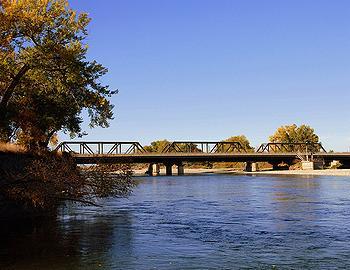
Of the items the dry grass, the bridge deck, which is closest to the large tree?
the dry grass

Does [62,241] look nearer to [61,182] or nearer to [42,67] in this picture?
[61,182]

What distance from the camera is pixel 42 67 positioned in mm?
39281

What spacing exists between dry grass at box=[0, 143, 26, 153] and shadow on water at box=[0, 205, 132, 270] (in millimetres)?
9640

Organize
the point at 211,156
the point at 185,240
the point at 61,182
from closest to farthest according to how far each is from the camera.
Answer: the point at 185,240
the point at 61,182
the point at 211,156

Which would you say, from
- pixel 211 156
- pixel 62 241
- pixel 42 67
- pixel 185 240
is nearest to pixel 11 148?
pixel 42 67

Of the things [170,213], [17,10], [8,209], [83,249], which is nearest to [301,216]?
[170,213]

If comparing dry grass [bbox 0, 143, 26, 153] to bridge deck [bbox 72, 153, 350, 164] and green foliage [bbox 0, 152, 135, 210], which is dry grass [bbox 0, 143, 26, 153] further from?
bridge deck [bbox 72, 153, 350, 164]

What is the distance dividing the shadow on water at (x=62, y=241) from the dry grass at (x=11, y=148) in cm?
964

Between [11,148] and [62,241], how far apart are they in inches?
876

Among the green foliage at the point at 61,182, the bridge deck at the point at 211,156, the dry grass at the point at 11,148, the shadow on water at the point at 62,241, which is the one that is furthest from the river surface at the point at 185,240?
the bridge deck at the point at 211,156

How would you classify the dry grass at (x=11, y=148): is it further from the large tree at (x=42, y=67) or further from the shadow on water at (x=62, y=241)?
the shadow on water at (x=62, y=241)

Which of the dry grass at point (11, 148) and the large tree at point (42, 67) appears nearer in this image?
the large tree at point (42, 67)

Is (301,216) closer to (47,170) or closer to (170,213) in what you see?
(170,213)

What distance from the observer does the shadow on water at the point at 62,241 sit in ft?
74.0
